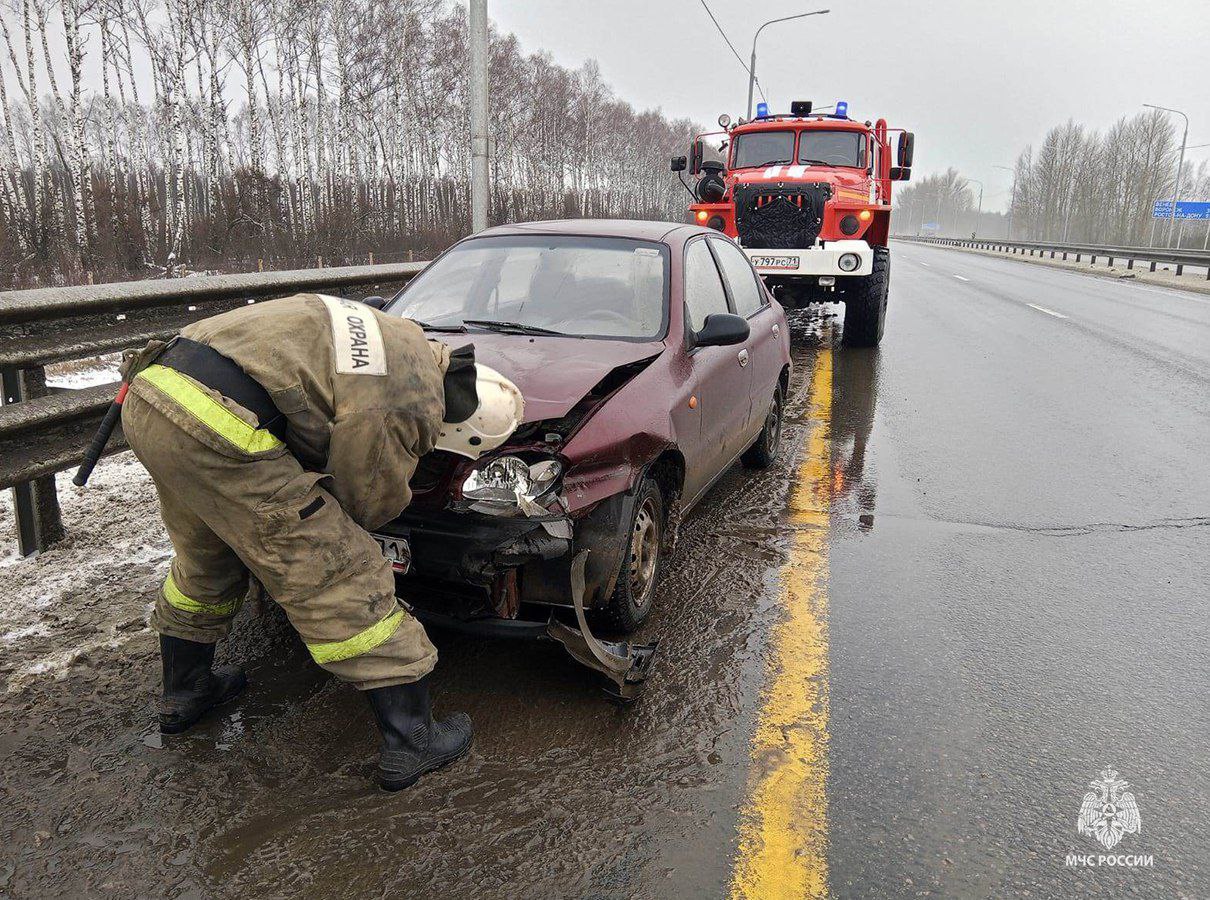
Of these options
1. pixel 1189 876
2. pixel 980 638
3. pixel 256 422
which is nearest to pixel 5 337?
pixel 256 422

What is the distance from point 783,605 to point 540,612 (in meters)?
1.13

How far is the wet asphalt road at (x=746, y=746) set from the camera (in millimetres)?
2148

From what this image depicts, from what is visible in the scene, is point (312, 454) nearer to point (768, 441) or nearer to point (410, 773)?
point (410, 773)

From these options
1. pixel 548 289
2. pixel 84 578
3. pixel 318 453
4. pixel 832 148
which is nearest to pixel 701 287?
pixel 548 289

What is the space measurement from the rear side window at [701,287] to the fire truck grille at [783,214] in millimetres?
5876

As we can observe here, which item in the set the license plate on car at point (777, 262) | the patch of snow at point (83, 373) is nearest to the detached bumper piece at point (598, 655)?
the patch of snow at point (83, 373)

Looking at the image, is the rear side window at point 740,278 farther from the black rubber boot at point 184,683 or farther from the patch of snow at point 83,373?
the patch of snow at point 83,373

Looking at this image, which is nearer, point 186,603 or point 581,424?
point 186,603

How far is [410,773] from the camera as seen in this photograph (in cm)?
245

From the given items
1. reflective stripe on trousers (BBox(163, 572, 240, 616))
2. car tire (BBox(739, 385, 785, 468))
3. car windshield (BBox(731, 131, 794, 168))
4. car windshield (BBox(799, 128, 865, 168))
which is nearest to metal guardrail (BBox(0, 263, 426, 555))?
reflective stripe on trousers (BBox(163, 572, 240, 616))

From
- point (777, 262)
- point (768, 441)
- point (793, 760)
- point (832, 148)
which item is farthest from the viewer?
point (832, 148)

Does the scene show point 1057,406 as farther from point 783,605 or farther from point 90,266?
point 90,266

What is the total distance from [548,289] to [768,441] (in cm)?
217

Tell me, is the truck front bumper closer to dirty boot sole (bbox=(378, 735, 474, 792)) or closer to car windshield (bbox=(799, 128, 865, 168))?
car windshield (bbox=(799, 128, 865, 168))
